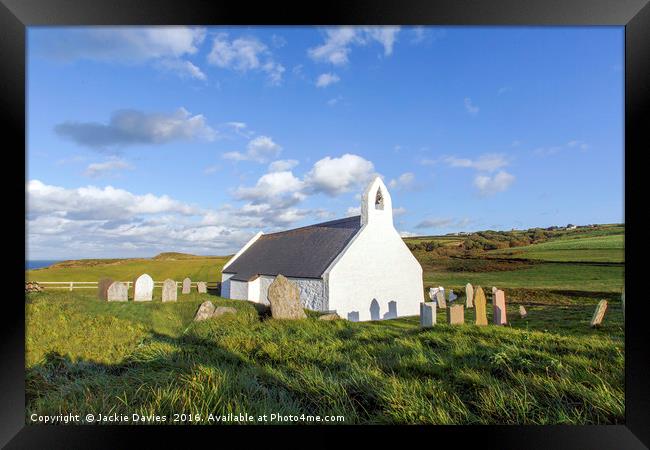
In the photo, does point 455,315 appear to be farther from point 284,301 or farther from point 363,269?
point 284,301

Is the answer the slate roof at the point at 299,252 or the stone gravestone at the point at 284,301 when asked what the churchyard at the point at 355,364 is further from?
the slate roof at the point at 299,252

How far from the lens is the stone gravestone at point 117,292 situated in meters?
8.35

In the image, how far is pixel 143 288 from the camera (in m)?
9.32

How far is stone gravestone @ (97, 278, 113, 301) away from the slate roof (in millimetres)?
Result: 3380

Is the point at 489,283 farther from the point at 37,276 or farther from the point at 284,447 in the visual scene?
the point at 37,276

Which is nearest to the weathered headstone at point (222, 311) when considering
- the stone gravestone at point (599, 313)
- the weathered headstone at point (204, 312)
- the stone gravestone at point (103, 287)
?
the weathered headstone at point (204, 312)

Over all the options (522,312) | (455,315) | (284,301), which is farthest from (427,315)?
(284,301)

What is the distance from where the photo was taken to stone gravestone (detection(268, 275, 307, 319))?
620 centimetres

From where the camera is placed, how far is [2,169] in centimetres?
301

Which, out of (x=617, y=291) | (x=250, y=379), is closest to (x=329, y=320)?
(x=250, y=379)

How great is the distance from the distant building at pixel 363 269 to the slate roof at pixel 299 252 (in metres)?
0.03

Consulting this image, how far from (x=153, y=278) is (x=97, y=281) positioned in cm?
144

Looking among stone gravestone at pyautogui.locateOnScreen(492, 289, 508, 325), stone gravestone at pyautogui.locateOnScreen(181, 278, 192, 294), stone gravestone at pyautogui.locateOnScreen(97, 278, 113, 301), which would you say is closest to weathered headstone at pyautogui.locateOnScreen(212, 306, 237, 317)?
stone gravestone at pyautogui.locateOnScreen(97, 278, 113, 301)

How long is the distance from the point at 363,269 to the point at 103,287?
21.5 feet
